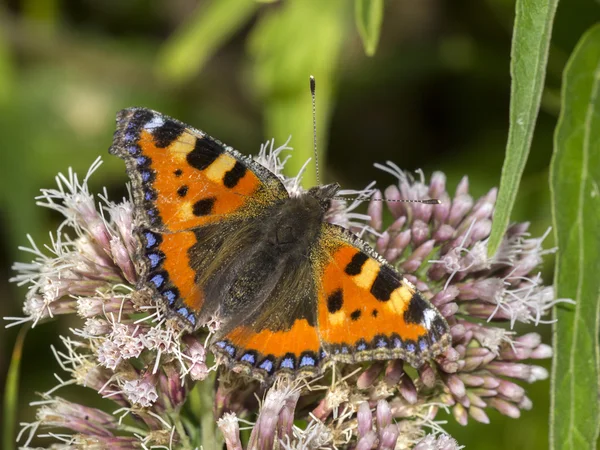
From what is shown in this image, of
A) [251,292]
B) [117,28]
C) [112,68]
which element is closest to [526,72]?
[251,292]

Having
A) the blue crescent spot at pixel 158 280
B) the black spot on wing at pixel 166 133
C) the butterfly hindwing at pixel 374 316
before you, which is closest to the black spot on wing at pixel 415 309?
the butterfly hindwing at pixel 374 316

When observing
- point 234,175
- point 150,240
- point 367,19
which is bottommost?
point 150,240

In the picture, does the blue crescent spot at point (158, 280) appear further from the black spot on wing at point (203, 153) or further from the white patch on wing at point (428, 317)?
the white patch on wing at point (428, 317)

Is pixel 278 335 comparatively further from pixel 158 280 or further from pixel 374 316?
pixel 158 280

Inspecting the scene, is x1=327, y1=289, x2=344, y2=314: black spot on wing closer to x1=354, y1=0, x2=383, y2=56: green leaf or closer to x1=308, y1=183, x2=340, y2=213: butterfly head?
x1=308, y1=183, x2=340, y2=213: butterfly head

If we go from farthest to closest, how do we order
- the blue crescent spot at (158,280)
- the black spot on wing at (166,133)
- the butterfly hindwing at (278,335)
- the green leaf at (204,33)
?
the green leaf at (204,33) → the black spot on wing at (166,133) → the blue crescent spot at (158,280) → the butterfly hindwing at (278,335)

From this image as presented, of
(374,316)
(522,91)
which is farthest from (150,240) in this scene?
(522,91)

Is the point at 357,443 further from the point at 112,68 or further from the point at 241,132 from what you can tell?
the point at 112,68
